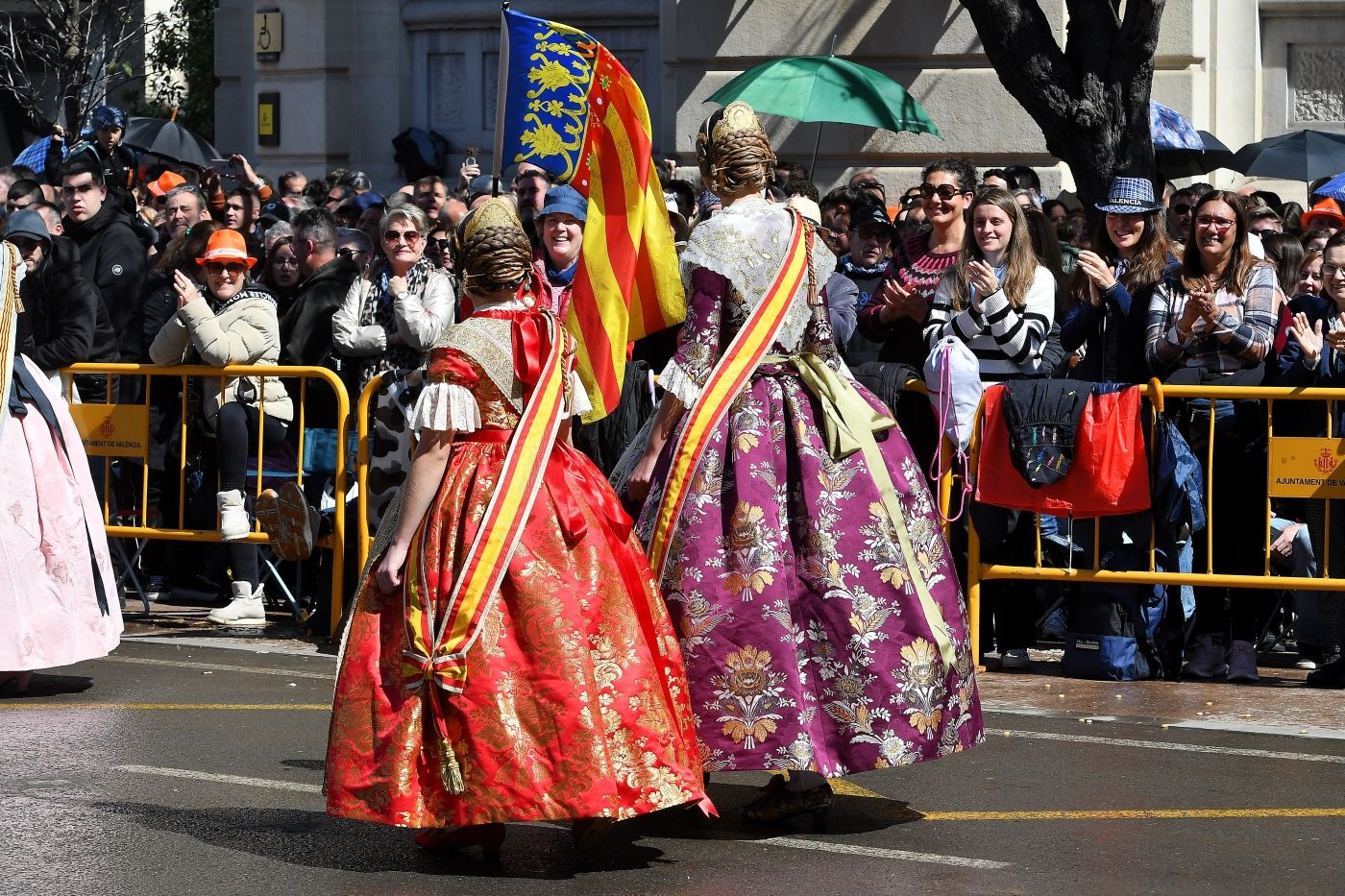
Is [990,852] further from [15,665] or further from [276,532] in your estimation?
[276,532]

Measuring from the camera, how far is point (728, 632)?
604cm

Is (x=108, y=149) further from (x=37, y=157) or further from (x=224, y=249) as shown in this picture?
(x=224, y=249)

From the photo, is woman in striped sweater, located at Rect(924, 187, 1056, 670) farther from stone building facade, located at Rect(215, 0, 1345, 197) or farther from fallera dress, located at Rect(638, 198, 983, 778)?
stone building facade, located at Rect(215, 0, 1345, 197)

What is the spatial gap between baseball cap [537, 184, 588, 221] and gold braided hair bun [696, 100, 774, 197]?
2.96 m

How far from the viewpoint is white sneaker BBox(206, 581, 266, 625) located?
1033 cm

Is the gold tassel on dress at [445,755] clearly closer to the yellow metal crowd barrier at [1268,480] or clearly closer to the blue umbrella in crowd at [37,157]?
the yellow metal crowd barrier at [1268,480]

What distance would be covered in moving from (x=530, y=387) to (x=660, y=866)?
1337 mm

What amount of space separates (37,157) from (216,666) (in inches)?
388

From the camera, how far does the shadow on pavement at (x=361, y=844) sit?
19.3 ft

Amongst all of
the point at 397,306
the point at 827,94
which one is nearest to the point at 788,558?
the point at 397,306

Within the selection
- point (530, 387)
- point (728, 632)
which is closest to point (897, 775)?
point (728, 632)

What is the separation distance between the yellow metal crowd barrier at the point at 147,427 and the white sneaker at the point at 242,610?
0.27m

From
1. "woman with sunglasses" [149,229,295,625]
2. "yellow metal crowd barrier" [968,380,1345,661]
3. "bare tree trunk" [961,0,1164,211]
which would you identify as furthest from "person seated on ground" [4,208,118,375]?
"bare tree trunk" [961,0,1164,211]

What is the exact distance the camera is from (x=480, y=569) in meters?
5.65
